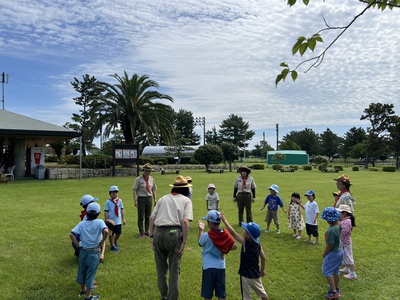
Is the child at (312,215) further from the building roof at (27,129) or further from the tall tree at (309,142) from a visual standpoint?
the tall tree at (309,142)

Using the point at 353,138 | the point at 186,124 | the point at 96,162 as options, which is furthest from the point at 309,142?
the point at 96,162

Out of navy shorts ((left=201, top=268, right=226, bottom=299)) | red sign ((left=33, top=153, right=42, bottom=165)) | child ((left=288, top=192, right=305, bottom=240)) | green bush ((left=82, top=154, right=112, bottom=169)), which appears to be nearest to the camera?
navy shorts ((left=201, top=268, right=226, bottom=299))

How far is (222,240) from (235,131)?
8380 cm

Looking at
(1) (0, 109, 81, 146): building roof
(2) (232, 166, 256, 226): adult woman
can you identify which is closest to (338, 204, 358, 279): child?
(2) (232, 166, 256, 226): adult woman

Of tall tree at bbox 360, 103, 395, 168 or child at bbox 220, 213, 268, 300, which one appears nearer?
child at bbox 220, 213, 268, 300

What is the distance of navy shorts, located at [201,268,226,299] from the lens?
403 cm

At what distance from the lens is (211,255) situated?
161 inches

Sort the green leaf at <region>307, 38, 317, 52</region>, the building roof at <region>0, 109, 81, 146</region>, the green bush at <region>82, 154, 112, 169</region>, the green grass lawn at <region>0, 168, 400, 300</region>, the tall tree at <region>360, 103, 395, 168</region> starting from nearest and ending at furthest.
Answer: the green leaf at <region>307, 38, 317, 52</region>
the green grass lawn at <region>0, 168, 400, 300</region>
the building roof at <region>0, 109, 81, 146</region>
the green bush at <region>82, 154, 112, 169</region>
the tall tree at <region>360, 103, 395, 168</region>

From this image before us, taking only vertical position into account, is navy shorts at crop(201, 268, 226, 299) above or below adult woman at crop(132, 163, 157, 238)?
below

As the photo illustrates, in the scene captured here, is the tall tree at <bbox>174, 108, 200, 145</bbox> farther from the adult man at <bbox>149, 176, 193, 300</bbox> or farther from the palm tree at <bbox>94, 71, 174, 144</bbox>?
the adult man at <bbox>149, 176, 193, 300</bbox>

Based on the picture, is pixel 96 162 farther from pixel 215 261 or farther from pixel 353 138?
pixel 353 138

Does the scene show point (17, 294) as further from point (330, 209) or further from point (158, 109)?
point (158, 109)

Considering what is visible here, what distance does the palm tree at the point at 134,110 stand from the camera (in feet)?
97.3

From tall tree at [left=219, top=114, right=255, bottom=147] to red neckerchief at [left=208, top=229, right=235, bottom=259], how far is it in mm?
82505
